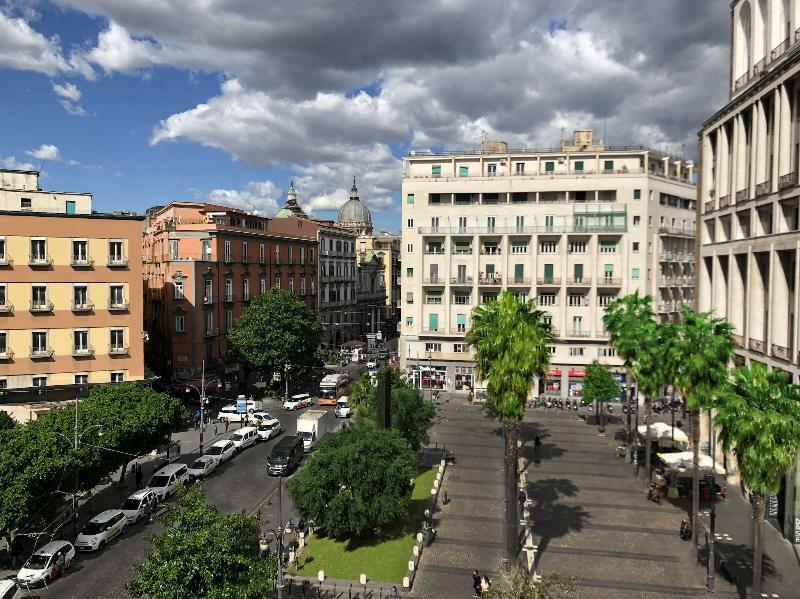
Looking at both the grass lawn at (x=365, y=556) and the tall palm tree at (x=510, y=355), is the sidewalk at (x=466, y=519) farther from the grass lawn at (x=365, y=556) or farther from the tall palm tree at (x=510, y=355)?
the tall palm tree at (x=510, y=355)

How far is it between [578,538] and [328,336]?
72054mm

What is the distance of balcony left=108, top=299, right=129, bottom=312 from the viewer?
4703 cm

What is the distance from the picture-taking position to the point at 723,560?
27906mm

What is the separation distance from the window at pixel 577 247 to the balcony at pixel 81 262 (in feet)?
153

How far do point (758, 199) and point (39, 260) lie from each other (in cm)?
4811

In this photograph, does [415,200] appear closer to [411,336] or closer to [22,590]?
[411,336]

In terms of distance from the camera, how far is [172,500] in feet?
122

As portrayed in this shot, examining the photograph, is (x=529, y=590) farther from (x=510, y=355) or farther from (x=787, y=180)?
(x=787, y=180)

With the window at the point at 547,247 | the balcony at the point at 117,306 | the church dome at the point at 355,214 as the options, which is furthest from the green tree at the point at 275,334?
the church dome at the point at 355,214

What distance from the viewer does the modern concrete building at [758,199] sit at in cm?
3244

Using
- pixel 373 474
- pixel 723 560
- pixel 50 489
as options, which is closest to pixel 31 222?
pixel 50 489

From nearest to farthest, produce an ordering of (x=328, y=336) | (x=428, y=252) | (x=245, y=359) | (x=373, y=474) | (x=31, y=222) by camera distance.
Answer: (x=373, y=474)
(x=31, y=222)
(x=245, y=359)
(x=428, y=252)
(x=328, y=336)

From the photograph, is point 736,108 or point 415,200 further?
point 415,200

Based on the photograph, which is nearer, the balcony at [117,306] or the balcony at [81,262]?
the balcony at [81,262]
